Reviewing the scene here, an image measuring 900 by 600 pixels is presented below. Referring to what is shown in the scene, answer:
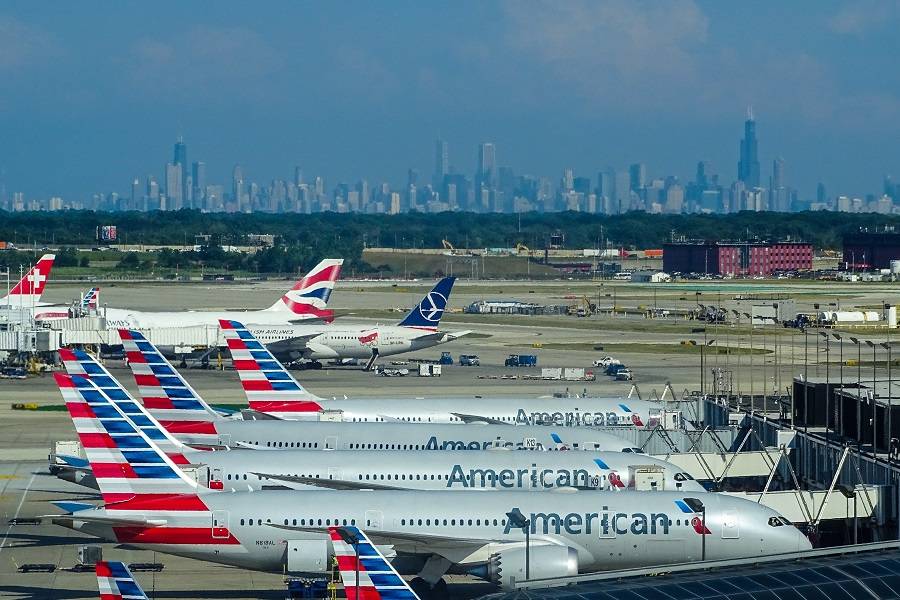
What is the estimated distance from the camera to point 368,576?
30203 millimetres

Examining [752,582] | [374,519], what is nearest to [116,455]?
[374,519]

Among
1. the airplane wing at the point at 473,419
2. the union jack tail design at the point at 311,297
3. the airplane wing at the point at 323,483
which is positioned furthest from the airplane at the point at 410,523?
the union jack tail design at the point at 311,297

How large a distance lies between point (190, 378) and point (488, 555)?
65.0 metres

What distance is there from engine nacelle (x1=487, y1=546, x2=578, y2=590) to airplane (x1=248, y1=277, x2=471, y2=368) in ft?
224

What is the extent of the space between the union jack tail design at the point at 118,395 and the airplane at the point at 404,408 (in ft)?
54.3

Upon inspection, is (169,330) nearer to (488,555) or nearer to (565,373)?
(565,373)

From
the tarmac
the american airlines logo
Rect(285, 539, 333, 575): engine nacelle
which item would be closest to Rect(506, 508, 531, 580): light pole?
the tarmac

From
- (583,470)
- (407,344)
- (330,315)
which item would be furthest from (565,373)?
(583,470)

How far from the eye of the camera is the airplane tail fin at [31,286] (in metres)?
122

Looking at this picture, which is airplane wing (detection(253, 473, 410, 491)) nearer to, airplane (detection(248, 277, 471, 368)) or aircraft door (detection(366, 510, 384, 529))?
aircraft door (detection(366, 510, 384, 529))

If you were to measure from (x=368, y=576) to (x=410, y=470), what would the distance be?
15.9 metres

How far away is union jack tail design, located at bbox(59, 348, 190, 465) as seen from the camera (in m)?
38.6

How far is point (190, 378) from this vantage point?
101 m

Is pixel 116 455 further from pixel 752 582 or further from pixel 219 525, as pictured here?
pixel 752 582
